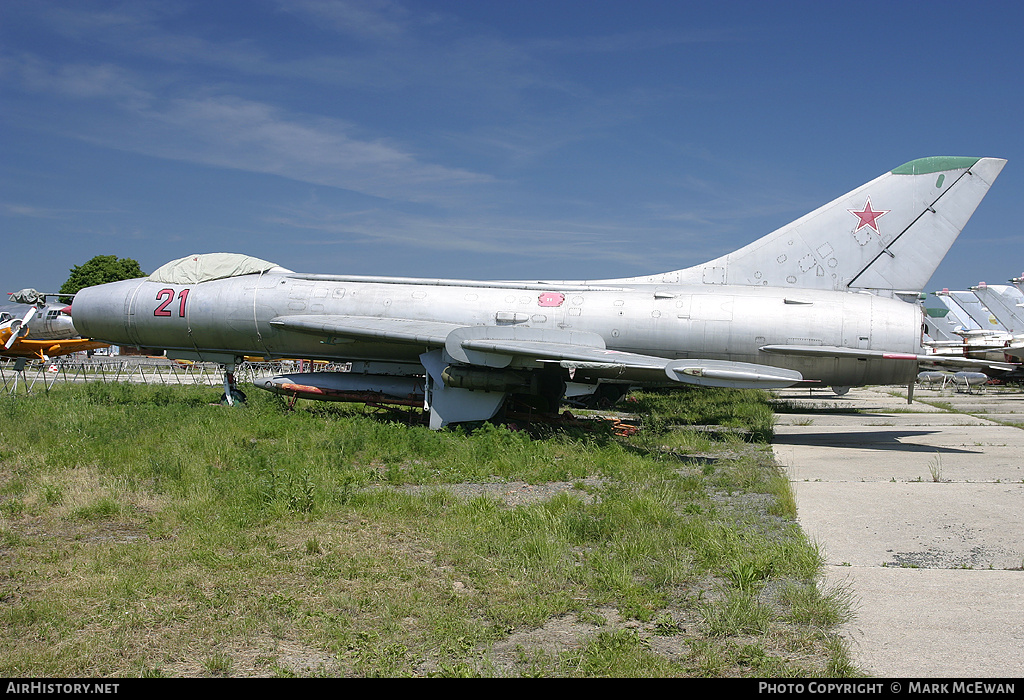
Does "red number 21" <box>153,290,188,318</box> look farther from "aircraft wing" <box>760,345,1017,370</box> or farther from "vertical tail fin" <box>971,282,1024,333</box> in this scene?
"vertical tail fin" <box>971,282,1024,333</box>

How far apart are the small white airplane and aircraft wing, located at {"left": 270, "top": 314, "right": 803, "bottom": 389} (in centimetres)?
4

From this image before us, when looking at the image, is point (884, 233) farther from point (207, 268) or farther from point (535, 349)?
point (207, 268)

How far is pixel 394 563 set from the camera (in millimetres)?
5562

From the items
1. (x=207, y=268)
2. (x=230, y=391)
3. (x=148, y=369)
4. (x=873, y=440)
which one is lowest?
(x=148, y=369)

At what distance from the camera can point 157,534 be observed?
6.31 m

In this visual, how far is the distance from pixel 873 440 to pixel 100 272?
6545 cm

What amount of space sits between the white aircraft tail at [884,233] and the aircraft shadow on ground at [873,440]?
9.39 feet

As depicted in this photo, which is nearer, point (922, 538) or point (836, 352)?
point (922, 538)

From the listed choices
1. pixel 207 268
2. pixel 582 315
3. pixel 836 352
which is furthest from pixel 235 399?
pixel 836 352

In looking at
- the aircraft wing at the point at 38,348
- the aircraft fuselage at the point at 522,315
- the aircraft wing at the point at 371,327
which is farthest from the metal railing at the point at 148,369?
the aircraft wing at the point at 371,327

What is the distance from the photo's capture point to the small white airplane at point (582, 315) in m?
12.2

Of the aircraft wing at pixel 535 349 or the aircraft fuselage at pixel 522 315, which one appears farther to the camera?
the aircraft fuselage at pixel 522 315

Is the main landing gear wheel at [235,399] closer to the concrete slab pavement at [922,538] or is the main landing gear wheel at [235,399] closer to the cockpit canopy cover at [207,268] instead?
the cockpit canopy cover at [207,268]
